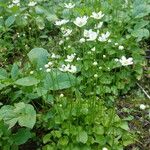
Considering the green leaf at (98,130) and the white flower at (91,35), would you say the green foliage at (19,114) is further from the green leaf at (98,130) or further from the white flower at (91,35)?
the white flower at (91,35)

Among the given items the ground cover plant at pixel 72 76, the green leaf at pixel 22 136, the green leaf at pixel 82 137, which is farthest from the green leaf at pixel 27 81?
the green leaf at pixel 82 137

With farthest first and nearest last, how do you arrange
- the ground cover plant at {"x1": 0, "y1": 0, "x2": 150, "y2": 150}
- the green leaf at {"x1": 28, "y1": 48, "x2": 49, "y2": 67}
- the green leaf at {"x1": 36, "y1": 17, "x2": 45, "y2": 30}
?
1. the green leaf at {"x1": 36, "y1": 17, "x2": 45, "y2": 30}
2. the green leaf at {"x1": 28, "y1": 48, "x2": 49, "y2": 67}
3. the ground cover plant at {"x1": 0, "y1": 0, "x2": 150, "y2": 150}

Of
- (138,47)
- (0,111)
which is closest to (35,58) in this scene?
(0,111)

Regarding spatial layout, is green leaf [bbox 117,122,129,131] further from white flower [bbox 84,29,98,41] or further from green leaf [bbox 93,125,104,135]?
white flower [bbox 84,29,98,41]

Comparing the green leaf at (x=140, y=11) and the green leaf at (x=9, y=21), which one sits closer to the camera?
the green leaf at (x=140, y=11)

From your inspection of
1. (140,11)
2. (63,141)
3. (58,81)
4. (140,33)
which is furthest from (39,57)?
(140,11)

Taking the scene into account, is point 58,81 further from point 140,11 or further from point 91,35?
point 140,11

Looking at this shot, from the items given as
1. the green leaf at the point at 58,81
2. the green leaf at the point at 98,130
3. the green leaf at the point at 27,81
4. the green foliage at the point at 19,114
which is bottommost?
the green leaf at the point at 98,130

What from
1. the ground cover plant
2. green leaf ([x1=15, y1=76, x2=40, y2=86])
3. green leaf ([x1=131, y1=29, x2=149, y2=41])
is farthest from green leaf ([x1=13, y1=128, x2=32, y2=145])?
green leaf ([x1=131, y1=29, x2=149, y2=41])
